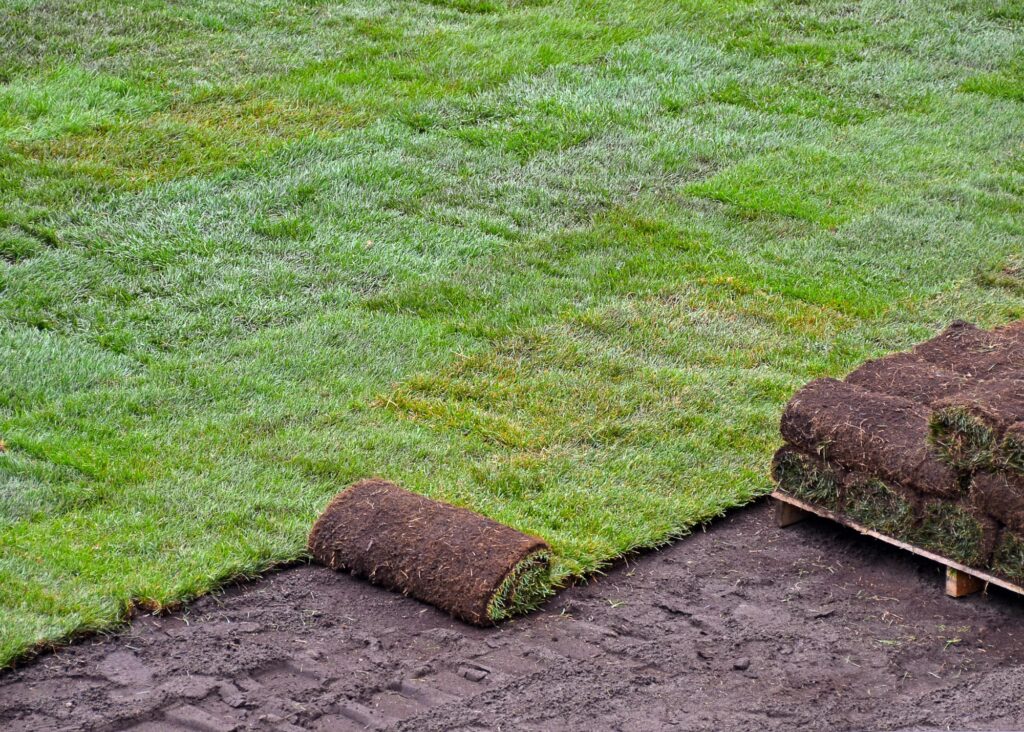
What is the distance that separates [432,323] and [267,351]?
122 cm

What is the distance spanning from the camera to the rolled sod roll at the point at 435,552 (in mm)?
6031

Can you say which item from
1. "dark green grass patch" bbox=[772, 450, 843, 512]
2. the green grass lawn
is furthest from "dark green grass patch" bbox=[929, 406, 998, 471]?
the green grass lawn

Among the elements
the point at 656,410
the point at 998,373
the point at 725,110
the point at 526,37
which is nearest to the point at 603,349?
the point at 656,410

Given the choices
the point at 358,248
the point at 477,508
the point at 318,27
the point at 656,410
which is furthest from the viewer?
the point at 318,27

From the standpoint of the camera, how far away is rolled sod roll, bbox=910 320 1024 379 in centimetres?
673

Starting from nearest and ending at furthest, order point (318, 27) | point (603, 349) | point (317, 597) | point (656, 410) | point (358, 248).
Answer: point (317, 597)
point (656, 410)
point (603, 349)
point (358, 248)
point (318, 27)

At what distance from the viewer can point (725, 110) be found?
44.7 ft

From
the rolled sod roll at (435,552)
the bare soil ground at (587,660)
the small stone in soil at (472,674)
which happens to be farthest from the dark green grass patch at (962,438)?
the small stone in soil at (472,674)

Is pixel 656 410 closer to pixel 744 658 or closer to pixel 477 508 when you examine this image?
pixel 477 508

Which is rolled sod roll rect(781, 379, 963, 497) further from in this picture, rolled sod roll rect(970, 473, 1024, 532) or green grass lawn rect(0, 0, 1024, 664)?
green grass lawn rect(0, 0, 1024, 664)

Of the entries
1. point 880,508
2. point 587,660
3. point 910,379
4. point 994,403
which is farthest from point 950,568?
point 587,660

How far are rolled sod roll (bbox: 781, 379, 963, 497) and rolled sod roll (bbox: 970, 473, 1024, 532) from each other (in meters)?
0.11

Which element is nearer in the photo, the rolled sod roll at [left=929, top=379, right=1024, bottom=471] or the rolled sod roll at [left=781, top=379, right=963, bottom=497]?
the rolled sod roll at [left=929, top=379, right=1024, bottom=471]

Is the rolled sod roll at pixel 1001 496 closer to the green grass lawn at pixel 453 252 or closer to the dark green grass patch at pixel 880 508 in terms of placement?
the dark green grass patch at pixel 880 508
